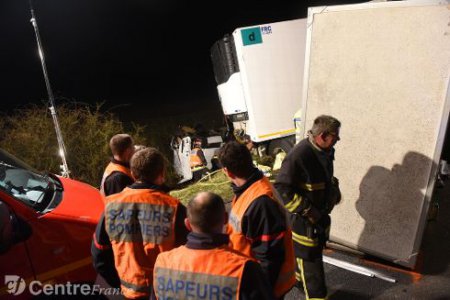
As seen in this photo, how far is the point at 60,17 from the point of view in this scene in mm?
19703

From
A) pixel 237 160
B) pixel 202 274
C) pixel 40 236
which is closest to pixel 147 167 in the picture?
pixel 237 160

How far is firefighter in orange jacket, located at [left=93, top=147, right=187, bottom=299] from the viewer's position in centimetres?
231

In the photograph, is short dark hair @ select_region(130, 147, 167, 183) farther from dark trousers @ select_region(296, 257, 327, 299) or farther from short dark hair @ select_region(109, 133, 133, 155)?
dark trousers @ select_region(296, 257, 327, 299)

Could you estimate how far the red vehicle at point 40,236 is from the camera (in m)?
2.92

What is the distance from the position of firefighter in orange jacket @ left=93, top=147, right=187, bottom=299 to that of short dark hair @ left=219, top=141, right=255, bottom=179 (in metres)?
0.41

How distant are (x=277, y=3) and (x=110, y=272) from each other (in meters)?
22.6

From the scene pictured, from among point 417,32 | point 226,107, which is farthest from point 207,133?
A: point 417,32

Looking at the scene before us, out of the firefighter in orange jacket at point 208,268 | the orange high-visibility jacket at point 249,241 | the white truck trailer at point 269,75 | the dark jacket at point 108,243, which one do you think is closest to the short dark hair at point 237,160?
the orange high-visibility jacket at point 249,241

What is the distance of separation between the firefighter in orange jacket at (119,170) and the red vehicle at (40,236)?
1.11 ft

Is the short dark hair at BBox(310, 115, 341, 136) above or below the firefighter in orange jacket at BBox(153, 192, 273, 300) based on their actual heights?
above

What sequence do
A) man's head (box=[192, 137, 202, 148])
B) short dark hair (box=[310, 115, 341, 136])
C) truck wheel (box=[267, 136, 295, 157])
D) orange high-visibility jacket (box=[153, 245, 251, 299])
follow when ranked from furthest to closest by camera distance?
1. man's head (box=[192, 137, 202, 148])
2. truck wheel (box=[267, 136, 295, 157])
3. short dark hair (box=[310, 115, 341, 136])
4. orange high-visibility jacket (box=[153, 245, 251, 299])

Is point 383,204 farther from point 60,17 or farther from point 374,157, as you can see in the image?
point 60,17

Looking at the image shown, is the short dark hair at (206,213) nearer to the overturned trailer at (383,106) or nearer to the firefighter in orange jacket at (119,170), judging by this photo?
the firefighter in orange jacket at (119,170)

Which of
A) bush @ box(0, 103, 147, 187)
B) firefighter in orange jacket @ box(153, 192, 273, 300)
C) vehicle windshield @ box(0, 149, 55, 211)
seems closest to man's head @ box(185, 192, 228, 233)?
firefighter in orange jacket @ box(153, 192, 273, 300)
